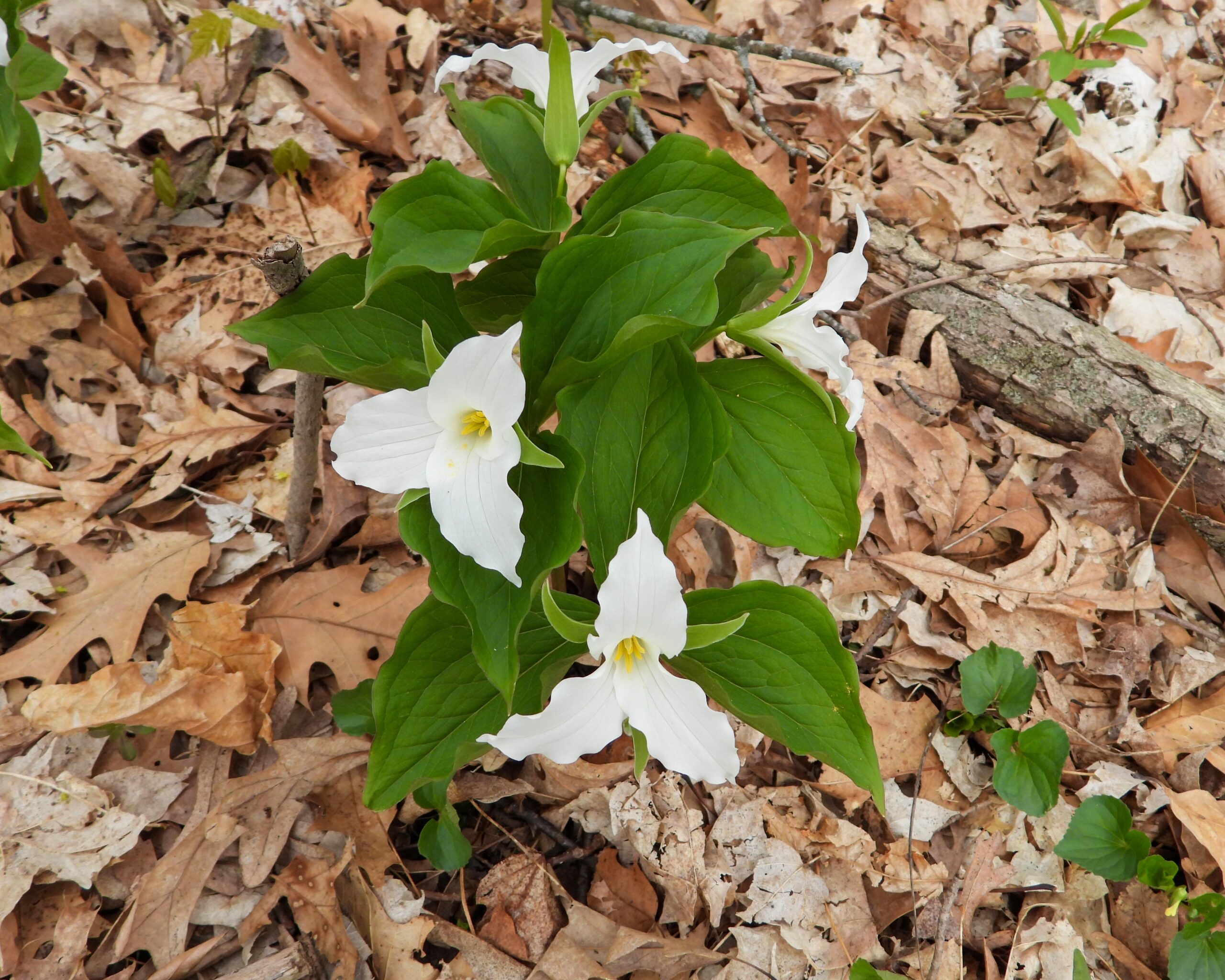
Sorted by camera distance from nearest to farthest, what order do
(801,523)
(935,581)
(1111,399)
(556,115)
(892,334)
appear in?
(556,115)
(801,523)
(935,581)
(1111,399)
(892,334)

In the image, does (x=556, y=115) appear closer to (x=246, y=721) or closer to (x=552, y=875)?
(x=246, y=721)

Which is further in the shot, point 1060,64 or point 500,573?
point 1060,64

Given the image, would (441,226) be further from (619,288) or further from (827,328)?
(827,328)

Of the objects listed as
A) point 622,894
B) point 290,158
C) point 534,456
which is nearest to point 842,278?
point 534,456

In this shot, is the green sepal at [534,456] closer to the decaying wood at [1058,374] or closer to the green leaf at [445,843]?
the green leaf at [445,843]

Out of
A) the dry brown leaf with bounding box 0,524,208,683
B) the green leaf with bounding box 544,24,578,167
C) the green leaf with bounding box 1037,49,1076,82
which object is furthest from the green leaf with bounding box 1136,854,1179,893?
the green leaf with bounding box 1037,49,1076,82

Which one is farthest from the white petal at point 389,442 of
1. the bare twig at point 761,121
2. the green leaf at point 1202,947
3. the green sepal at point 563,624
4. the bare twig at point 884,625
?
the bare twig at point 761,121

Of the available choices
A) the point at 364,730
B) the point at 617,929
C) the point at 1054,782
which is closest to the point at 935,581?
the point at 1054,782
